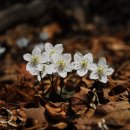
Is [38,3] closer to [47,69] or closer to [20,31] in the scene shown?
[20,31]

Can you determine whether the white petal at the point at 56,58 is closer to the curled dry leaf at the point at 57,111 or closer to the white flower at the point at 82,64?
the white flower at the point at 82,64

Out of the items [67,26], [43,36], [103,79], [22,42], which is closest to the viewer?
[103,79]

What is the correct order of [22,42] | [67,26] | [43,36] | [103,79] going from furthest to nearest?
[67,26] → [43,36] → [22,42] → [103,79]

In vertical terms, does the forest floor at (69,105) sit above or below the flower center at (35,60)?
below

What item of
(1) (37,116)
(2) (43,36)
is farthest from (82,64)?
(2) (43,36)

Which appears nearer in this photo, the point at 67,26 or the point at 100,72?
the point at 100,72

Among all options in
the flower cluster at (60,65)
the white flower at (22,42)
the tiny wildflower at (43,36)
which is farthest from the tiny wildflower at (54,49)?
the tiny wildflower at (43,36)

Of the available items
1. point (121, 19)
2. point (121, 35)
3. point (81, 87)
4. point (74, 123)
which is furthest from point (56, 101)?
point (121, 19)

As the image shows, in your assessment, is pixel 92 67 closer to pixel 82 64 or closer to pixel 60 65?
pixel 82 64
